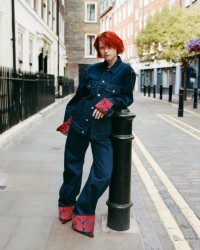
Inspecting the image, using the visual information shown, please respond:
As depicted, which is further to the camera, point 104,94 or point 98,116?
point 104,94

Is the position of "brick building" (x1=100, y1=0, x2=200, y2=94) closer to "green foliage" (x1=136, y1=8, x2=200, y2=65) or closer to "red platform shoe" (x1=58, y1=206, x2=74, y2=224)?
"green foliage" (x1=136, y1=8, x2=200, y2=65)

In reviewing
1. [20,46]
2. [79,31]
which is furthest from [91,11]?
[20,46]

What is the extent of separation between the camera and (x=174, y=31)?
815 inches

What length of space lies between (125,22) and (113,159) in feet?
165

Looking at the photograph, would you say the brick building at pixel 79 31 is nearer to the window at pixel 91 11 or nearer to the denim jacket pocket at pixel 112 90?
the window at pixel 91 11

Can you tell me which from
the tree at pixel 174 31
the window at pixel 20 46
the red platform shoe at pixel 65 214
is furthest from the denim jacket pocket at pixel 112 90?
the tree at pixel 174 31

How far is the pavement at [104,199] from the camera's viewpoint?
10.2 ft

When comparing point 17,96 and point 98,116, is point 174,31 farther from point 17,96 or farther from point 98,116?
point 98,116

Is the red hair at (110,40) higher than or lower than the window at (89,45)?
lower

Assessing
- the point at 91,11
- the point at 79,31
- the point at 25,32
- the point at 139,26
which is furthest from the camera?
the point at 139,26

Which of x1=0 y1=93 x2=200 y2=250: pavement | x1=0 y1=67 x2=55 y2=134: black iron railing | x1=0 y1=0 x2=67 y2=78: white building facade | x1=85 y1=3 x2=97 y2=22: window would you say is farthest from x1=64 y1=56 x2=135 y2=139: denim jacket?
x1=85 y1=3 x2=97 y2=22: window

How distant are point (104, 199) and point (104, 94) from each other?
149cm

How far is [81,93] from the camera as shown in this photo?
3.38 m

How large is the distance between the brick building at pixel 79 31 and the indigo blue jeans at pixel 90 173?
122 feet
